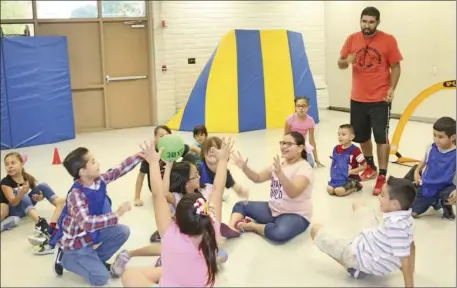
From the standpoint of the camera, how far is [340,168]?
467cm

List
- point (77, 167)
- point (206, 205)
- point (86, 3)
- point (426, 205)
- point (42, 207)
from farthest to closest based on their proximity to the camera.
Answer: point (86, 3), point (42, 207), point (426, 205), point (77, 167), point (206, 205)

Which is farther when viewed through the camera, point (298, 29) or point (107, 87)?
point (298, 29)

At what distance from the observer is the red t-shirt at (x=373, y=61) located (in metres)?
4.73

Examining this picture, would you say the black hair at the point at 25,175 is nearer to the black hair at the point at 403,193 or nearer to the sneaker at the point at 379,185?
the black hair at the point at 403,193

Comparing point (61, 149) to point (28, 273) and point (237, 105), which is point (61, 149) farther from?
point (28, 273)

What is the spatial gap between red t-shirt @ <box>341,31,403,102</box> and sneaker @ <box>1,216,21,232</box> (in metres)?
3.03

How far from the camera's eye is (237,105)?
8141mm

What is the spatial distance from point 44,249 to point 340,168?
2495 mm

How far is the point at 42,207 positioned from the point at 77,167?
172cm

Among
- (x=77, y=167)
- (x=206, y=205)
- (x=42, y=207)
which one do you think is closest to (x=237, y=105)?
(x=42, y=207)

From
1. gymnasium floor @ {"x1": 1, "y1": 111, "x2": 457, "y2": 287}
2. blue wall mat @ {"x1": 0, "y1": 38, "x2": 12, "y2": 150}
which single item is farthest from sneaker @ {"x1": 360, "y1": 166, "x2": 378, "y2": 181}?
blue wall mat @ {"x1": 0, "y1": 38, "x2": 12, "y2": 150}

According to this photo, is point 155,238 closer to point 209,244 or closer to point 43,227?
point 43,227

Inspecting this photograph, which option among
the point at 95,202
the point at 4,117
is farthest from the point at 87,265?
the point at 4,117

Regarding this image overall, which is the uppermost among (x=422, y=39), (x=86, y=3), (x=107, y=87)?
(x=86, y=3)
